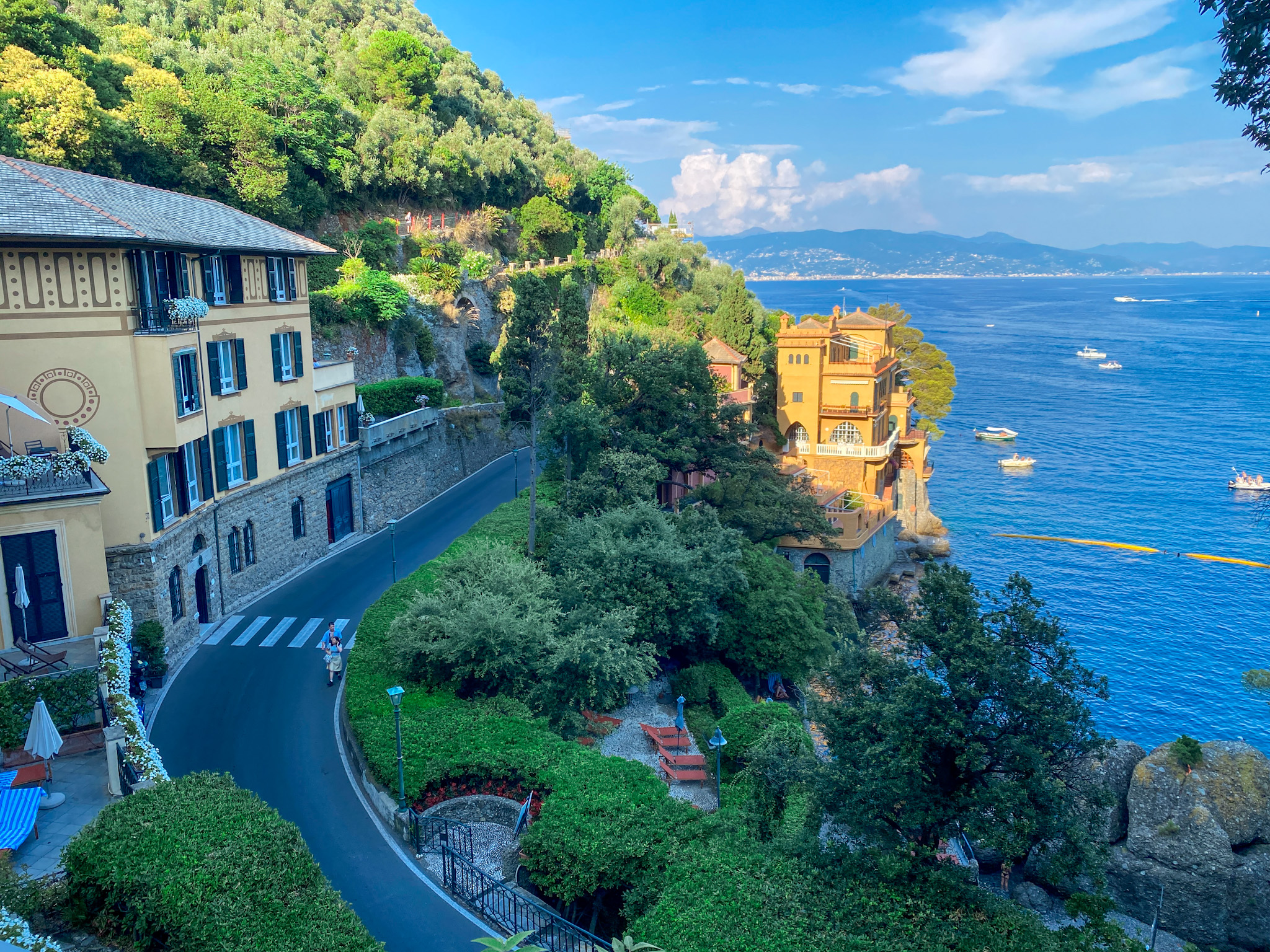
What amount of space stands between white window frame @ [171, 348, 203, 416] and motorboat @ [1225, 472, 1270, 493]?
238ft

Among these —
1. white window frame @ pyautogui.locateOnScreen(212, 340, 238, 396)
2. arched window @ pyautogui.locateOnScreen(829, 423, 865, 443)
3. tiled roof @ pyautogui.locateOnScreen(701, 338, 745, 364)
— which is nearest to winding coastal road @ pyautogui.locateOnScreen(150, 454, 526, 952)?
white window frame @ pyautogui.locateOnScreen(212, 340, 238, 396)

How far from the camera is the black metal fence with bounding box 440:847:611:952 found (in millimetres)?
14820

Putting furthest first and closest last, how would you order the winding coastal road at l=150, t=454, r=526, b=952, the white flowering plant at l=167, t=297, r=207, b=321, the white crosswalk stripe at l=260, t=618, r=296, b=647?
the white crosswalk stripe at l=260, t=618, r=296, b=647
the white flowering plant at l=167, t=297, r=207, b=321
the winding coastal road at l=150, t=454, r=526, b=952

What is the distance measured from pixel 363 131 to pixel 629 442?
107 feet

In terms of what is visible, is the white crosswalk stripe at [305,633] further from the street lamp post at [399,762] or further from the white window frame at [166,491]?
the street lamp post at [399,762]

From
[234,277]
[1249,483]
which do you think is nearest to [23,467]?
[234,277]

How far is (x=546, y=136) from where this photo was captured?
89.6 metres

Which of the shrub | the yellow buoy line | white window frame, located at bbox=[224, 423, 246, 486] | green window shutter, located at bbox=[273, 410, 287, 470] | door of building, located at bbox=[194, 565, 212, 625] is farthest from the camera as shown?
Answer: the yellow buoy line

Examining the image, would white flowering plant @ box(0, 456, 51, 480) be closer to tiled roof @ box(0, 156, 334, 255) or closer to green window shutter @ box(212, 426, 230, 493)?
tiled roof @ box(0, 156, 334, 255)

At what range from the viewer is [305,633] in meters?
26.3

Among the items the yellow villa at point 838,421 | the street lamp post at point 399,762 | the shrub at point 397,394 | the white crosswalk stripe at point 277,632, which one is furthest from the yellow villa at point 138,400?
the yellow villa at point 838,421

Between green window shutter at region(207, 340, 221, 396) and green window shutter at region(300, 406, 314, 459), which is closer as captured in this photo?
green window shutter at region(207, 340, 221, 396)

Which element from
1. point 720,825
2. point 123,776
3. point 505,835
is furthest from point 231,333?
point 720,825

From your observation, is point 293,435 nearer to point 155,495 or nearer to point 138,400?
point 155,495
